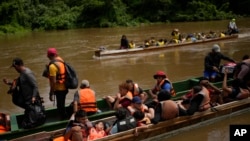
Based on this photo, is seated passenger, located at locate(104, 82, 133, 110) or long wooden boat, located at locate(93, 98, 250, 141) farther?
seated passenger, located at locate(104, 82, 133, 110)

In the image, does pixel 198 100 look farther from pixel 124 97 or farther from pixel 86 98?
pixel 86 98

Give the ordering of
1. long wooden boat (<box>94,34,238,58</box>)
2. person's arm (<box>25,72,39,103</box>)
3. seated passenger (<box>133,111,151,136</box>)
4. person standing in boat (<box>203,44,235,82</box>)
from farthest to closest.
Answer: long wooden boat (<box>94,34,238,58</box>) < person standing in boat (<box>203,44,235,82</box>) < seated passenger (<box>133,111,151,136</box>) < person's arm (<box>25,72,39,103</box>)

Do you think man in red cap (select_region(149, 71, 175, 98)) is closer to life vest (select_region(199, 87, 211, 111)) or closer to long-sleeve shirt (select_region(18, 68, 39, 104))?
life vest (select_region(199, 87, 211, 111))

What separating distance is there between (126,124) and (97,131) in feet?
1.84

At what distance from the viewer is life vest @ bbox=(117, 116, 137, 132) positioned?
23.0ft

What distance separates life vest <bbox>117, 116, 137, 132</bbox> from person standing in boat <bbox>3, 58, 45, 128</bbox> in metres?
1.51

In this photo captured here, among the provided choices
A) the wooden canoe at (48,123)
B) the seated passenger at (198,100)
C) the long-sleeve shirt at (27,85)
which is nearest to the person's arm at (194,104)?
the seated passenger at (198,100)

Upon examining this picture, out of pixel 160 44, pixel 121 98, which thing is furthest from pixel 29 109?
pixel 160 44

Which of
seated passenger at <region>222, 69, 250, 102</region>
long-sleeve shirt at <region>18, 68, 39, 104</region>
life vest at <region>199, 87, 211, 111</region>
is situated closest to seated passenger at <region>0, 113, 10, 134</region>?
long-sleeve shirt at <region>18, 68, 39, 104</region>

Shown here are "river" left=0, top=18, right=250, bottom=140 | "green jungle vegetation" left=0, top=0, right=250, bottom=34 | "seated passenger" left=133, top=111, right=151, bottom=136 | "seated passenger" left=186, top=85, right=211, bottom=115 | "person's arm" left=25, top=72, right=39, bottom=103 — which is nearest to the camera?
"person's arm" left=25, top=72, right=39, bottom=103

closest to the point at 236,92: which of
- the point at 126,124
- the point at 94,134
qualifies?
the point at 126,124

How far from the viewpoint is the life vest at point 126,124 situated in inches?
275

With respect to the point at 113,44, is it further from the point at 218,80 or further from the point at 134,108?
the point at 134,108

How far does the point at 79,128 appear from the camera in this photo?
251 inches
